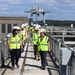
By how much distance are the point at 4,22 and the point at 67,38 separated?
30314 millimetres

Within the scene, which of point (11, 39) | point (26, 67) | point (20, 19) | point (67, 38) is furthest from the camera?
point (20, 19)

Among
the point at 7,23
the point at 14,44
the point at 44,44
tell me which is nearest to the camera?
the point at 14,44

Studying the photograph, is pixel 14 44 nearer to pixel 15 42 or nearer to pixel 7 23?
pixel 15 42

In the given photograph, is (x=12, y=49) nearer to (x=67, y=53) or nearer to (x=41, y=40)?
(x=41, y=40)

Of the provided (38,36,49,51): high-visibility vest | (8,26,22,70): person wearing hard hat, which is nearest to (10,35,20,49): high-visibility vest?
(8,26,22,70): person wearing hard hat

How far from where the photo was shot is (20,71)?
47.2 feet

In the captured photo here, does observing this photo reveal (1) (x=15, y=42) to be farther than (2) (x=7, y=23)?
No

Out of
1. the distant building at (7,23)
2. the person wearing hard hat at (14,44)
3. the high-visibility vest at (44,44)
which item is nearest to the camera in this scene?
the person wearing hard hat at (14,44)

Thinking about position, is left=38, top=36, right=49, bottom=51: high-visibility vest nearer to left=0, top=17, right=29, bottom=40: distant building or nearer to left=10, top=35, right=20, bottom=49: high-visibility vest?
left=10, top=35, right=20, bottom=49: high-visibility vest

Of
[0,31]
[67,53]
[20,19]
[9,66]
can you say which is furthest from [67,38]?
[67,53]

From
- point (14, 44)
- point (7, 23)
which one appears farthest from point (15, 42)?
point (7, 23)

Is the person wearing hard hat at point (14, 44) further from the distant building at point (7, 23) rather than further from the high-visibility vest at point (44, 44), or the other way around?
the distant building at point (7, 23)

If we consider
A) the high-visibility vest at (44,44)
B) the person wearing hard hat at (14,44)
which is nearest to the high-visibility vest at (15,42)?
the person wearing hard hat at (14,44)

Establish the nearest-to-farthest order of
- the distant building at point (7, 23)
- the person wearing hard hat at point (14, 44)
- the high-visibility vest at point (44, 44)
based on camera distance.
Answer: the person wearing hard hat at point (14, 44)
the high-visibility vest at point (44, 44)
the distant building at point (7, 23)
